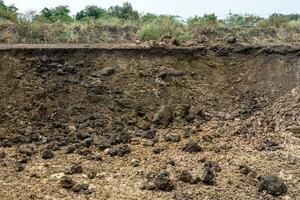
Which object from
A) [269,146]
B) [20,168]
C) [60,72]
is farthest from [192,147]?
[60,72]

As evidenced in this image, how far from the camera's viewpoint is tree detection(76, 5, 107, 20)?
1697 cm

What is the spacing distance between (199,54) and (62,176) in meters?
4.85

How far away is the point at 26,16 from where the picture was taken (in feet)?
49.5

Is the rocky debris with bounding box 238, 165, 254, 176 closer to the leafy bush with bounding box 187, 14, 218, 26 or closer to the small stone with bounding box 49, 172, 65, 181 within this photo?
the small stone with bounding box 49, 172, 65, 181

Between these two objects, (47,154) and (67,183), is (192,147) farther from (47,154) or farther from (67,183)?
(67,183)

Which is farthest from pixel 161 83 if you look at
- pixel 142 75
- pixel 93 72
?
pixel 93 72

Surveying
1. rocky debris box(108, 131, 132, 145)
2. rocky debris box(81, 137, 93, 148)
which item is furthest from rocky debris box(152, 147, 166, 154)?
rocky debris box(81, 137, 93, 148)

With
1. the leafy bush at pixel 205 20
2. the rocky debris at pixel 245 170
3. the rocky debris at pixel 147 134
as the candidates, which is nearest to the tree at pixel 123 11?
the leafy bush at pixel 205 20

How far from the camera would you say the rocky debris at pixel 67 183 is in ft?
22.9

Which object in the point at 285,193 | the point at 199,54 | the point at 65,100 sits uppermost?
the point at 199,54

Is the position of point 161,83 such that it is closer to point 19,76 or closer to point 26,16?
point 19,76

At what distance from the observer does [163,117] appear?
31.4 feet

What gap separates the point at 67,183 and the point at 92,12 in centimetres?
1086

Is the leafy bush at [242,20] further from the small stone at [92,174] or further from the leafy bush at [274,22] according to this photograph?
the small stone at [92,174]
